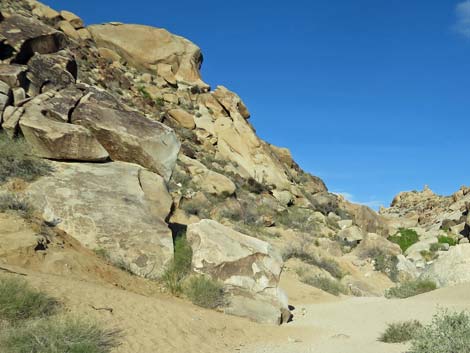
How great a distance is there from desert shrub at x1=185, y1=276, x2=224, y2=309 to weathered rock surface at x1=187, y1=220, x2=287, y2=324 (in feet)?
0.79

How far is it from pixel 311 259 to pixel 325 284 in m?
2.99

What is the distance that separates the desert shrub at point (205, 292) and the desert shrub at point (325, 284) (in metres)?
7.74

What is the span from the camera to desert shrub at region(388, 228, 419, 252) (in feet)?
110

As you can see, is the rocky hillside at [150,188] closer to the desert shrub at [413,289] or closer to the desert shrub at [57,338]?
the desert shrub at [413,289]

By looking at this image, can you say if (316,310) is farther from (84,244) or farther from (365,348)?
(84,244)

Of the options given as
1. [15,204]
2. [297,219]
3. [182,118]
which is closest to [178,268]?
[15,204]

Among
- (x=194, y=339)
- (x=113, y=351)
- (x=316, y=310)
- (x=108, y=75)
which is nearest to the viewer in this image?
(x=113, y=351)

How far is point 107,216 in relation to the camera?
34.3ft

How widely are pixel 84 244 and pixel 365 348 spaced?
19.9ft

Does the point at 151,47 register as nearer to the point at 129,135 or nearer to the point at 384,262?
the point at 384,262

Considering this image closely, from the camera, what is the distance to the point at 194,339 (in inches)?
288

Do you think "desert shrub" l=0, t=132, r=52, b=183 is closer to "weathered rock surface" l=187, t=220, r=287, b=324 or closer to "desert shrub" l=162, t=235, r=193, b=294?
"desert shrub" l=162, t=235, r=193, b=294

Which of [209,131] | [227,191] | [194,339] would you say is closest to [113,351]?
[194,339]

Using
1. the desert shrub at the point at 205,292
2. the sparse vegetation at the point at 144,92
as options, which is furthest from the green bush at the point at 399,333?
the sparse vegetation at the point at 144,92
